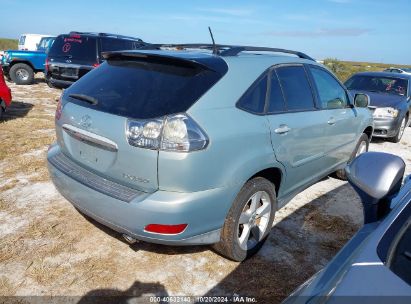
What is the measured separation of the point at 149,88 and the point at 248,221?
53.9 inches

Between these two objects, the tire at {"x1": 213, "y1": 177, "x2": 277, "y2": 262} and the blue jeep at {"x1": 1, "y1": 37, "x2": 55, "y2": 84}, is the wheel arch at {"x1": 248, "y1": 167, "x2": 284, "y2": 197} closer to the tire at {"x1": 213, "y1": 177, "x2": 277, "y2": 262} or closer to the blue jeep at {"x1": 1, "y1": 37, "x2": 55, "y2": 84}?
the tire at {"x1": 213, "y1": 177, "x2": 277, "y2": 262}

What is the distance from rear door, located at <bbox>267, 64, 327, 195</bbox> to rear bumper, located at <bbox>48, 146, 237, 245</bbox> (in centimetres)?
79

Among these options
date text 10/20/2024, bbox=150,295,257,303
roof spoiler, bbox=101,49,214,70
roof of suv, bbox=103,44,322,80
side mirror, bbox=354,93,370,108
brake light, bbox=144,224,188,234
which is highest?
roof of suv, bbox=103,44,322,80

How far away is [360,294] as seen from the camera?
1.29 metres

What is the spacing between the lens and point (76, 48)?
34.3 ft

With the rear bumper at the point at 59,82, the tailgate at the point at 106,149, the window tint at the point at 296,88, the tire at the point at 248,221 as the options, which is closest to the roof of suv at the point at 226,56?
the window tint at the point at 296,88

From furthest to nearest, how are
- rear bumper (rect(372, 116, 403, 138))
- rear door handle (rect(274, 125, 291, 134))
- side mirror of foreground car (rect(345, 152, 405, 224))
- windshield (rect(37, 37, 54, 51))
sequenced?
windshield (rect(37, 37, 54, 51)) → rear bumper (rect(372, 116, 403, 138)) → rear door handle (rect(274, 125, 291, 134)) → side mirror of foreground car (rect(345, 152, 405, 224))

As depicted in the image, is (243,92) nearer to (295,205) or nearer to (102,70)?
(102,70)

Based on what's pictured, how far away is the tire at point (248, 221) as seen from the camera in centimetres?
283

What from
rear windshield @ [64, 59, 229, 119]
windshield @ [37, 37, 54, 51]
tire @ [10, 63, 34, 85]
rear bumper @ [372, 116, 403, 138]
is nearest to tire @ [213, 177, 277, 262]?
rear windshield @ [64, 59, 229, 119]

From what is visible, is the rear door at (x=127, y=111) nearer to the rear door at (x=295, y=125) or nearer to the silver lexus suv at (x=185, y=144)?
the silver lexus suv at (x=185, y=144)

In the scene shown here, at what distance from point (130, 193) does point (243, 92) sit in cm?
114

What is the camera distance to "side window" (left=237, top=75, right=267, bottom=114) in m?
2.80

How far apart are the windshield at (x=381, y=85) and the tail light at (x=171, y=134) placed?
7795 millimetres
